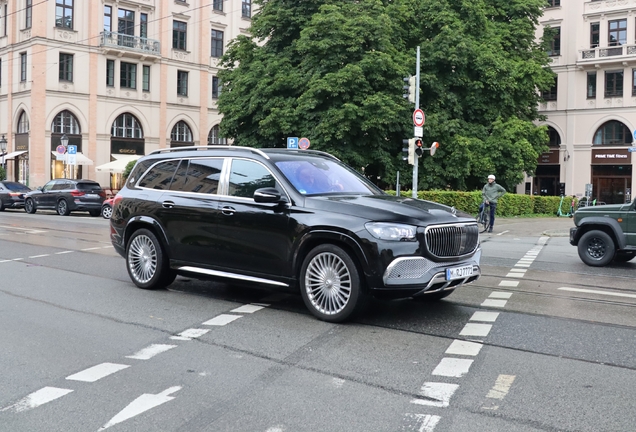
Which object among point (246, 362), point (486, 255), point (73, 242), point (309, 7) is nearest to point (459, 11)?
point (309, 7)

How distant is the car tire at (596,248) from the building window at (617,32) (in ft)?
137

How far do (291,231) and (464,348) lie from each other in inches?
90.1

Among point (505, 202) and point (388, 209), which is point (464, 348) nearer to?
point (388, 209)

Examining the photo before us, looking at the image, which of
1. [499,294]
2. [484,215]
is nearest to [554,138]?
[484,215]

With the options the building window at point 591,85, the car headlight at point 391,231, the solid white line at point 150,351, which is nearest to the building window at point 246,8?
the building window at point 591,85

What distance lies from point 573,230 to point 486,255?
1953 mm

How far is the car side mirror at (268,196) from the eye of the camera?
7375 millimetres

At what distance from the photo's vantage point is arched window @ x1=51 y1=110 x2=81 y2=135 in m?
46.2

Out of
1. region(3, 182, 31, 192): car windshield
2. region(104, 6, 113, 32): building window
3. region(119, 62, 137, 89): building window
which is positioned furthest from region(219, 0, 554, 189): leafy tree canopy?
region(104, 6, 113, 32): building window

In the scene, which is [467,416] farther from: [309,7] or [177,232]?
[309,7]

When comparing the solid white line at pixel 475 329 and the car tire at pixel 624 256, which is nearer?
the solid white line at pixel 475 329

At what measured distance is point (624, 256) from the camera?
1373cm

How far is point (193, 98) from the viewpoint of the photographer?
5444 cm

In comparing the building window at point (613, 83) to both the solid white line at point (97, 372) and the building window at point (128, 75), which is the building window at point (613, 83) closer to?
the building window at point (128, 75)
